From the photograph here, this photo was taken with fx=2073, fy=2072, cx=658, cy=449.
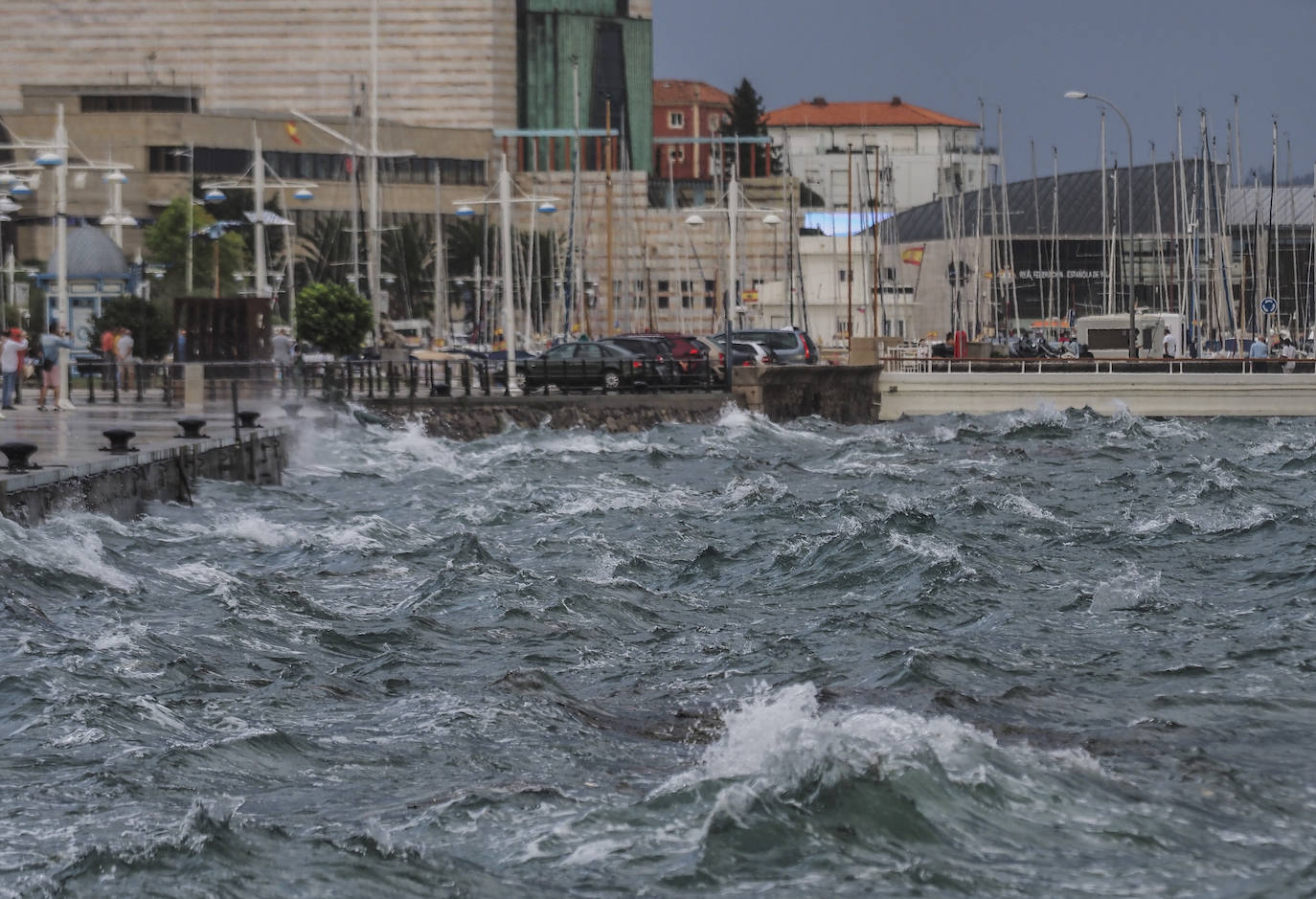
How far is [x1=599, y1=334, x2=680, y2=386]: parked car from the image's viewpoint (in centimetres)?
4797

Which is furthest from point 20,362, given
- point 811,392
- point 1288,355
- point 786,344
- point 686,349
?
point 1288,355

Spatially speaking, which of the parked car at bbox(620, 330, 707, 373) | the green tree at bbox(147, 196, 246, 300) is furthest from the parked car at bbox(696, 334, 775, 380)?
the green tree at bbox(147, 196, 246, 300)

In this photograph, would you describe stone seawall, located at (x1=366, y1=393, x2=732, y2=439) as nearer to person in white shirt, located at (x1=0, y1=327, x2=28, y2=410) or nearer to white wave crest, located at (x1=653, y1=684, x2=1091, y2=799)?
person in white shirt, located at (x1=0, y1=327, x2=28, y2=410)

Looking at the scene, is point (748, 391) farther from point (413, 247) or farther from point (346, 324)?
point (413, 247)

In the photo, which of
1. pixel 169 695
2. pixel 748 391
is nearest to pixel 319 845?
pixel 169 695

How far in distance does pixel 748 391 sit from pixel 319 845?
37824 millimetres

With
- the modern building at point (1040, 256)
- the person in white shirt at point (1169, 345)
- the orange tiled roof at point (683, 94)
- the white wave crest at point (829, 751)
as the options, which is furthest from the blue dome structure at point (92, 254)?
the orange tiled roof at point (683, 94)

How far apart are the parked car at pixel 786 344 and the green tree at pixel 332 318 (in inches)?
406

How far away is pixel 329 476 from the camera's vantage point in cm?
3375

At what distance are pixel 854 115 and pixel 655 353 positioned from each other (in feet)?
457

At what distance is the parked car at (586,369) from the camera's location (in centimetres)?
4766

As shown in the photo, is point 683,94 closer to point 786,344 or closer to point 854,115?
point 854,115

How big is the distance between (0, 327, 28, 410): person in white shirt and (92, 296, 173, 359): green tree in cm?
1466

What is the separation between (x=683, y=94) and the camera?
178 m
